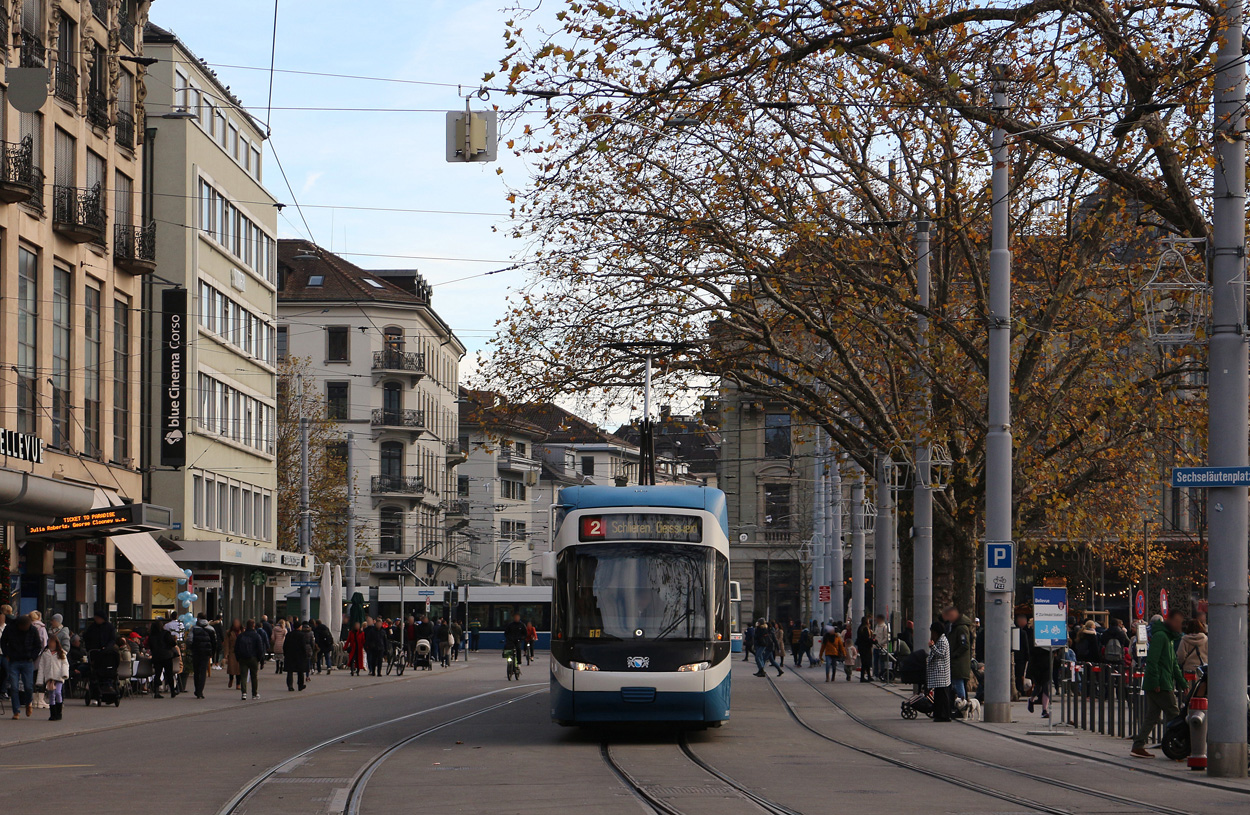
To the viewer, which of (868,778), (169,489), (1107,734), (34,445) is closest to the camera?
(868,778)

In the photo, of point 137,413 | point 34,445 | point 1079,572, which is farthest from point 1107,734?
point 1079,572

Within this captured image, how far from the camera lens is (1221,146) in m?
16.0

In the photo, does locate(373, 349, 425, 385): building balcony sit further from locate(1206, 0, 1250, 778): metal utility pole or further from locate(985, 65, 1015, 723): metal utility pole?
locate(1206, 0, 1250, 778): metal utility pole

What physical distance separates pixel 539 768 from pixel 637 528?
14.9 feet

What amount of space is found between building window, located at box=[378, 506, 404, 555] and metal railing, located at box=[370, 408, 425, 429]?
4663 millimetres

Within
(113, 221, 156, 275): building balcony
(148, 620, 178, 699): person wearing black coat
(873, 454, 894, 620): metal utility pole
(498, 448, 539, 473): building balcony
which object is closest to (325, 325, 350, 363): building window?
(498, 448, 539, 473): building balcony

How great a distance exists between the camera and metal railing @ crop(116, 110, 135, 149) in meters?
40.3

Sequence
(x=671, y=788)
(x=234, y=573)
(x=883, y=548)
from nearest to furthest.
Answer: (x=671, y=788), (x=883, y=548), (x=234, y=573)

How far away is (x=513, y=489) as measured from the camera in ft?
370

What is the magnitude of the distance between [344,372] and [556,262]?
63004 millimetres

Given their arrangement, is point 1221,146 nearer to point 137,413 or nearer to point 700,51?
point 700,51

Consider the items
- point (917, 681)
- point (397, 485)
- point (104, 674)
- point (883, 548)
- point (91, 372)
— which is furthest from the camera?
point (397, 485)

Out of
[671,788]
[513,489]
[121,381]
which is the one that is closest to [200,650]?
[121,381]

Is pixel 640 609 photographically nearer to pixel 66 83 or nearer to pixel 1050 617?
pixel 1050 617
